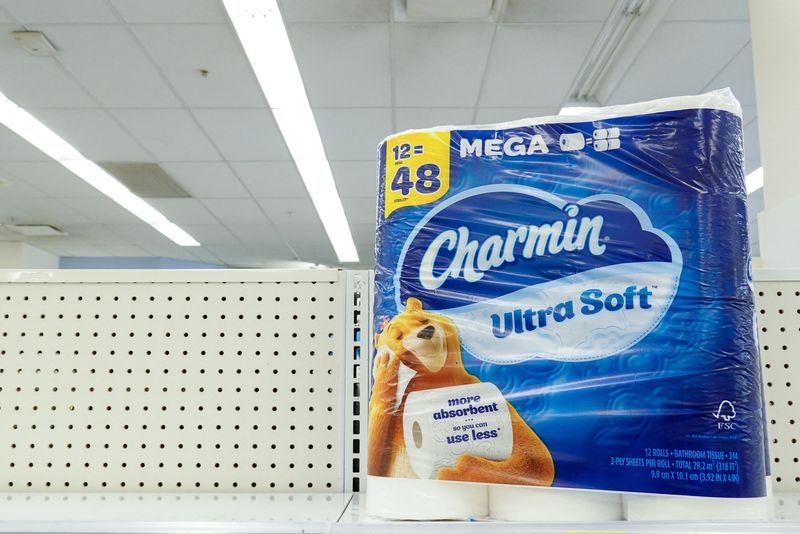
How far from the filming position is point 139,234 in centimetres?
711

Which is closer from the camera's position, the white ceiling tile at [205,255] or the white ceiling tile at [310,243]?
the white ceiling tile at [310,243]

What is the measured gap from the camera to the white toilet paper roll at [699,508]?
545mm

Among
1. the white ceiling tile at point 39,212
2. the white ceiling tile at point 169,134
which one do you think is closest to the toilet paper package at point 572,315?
the white ceiling tile at point 169,134

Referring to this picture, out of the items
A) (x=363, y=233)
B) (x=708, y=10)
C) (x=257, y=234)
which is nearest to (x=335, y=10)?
(x=708, y=10)

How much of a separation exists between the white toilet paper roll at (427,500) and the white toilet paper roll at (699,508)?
0.52ft

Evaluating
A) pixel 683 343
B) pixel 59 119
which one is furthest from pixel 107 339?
pixel 59 119

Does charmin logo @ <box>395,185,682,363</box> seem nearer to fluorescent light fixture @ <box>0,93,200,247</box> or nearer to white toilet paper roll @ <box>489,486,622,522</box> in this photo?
white toilet paper roll @ <box>489,486,622,522</box>

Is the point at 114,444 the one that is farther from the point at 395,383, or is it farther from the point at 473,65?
the point at 473,65

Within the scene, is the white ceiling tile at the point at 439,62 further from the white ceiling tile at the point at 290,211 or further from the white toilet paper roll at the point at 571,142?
the white toilet paper roll at the point at 571,142

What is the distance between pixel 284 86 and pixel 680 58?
228cm

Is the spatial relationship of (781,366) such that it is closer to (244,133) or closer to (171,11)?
(171,11)

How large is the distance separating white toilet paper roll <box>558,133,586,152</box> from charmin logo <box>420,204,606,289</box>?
0.06 meters

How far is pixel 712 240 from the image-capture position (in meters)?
0.58

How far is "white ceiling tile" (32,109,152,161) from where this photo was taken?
12.9 ft
